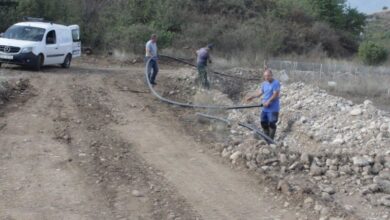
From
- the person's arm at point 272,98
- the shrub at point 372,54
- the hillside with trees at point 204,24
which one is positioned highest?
the person's arm at point 272,98

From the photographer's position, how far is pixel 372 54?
47.8 metres

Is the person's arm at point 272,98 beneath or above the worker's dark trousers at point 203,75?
above

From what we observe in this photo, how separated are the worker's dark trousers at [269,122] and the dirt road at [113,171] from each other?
176cm

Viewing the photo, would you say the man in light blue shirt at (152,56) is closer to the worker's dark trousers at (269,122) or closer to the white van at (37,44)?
the white van at (37,44)

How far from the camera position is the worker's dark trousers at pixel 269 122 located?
46.2 ft

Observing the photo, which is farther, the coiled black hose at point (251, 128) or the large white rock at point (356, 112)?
the large white rock at point (356, 112)

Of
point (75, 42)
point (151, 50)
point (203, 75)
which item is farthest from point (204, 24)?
point (151, 50)

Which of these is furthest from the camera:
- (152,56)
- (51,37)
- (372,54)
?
(372,54)

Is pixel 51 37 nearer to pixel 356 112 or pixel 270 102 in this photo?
pixel 356 112

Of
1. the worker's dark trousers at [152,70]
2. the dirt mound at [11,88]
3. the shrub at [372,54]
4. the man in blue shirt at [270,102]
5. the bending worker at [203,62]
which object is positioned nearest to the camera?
the man in blue shirt at [270,102]

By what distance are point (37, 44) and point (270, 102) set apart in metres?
11.7

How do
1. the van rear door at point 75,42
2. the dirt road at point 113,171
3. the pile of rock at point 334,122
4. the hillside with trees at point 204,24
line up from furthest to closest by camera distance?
the hillside with trees at point 204,24 → the van rear door at point 75,42 → the pile of rock at point 334,122 → the dirt road at point 113,171

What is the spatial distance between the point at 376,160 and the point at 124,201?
5349 millimetres

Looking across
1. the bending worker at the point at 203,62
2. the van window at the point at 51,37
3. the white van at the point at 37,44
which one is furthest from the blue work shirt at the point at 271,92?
the van window at the point at 51,37
